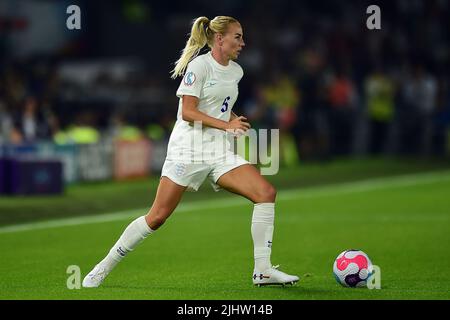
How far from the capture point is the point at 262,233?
10234mm

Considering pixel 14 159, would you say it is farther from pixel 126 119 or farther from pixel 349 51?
pixel 349 51

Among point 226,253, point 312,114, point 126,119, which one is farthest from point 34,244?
point 312,114

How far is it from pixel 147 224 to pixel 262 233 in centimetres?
97

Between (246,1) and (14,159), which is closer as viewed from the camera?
(14,159)

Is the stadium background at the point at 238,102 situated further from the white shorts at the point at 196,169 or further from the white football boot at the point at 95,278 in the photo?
the white shorts at the point at 196,169

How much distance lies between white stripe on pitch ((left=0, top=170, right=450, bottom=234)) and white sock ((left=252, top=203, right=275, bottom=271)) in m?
5.77

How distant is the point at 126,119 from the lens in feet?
91.3

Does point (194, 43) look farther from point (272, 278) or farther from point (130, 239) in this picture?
point (272, 278)

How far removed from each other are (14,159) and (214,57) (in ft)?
33.5

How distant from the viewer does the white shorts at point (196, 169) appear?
1023 centimetres
